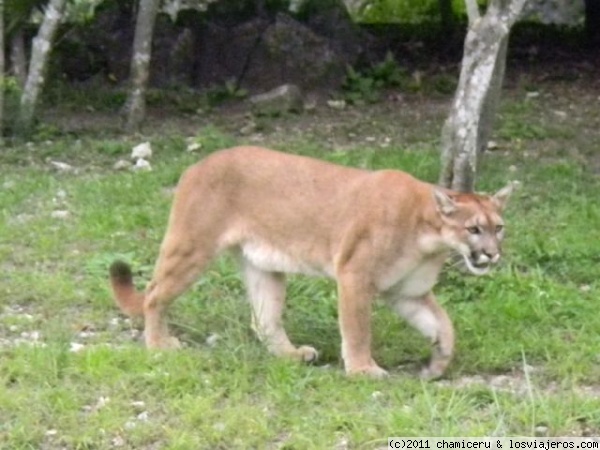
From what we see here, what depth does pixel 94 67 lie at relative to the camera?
15.2 meters

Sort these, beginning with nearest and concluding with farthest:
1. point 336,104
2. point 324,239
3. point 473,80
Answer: point 324,239 → point 473,80 → point 336,104

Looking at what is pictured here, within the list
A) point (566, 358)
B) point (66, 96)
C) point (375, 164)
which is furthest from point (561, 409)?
point (66, 96)

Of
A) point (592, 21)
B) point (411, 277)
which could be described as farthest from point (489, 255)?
point (592, 21)

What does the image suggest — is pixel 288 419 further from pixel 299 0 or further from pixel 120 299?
A: pixel 299 0

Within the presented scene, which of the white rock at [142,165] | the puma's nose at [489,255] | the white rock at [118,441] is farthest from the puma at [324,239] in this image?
the white rock at [142,165]

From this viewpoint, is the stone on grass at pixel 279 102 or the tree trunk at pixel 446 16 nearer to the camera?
the stone on grass at pixel 279 102

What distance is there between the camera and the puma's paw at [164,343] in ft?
23.3

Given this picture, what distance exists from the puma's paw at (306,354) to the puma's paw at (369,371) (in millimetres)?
334

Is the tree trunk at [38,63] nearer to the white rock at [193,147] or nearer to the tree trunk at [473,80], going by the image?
the white rock at [193,147]

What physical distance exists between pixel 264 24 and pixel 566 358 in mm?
9151

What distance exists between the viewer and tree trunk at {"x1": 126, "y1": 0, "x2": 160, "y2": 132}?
1296 centimetres

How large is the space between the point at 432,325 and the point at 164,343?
4.62 ft

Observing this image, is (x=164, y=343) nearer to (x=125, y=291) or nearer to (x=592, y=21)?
(x=125, y=291)

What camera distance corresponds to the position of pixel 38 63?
40.7 ft
